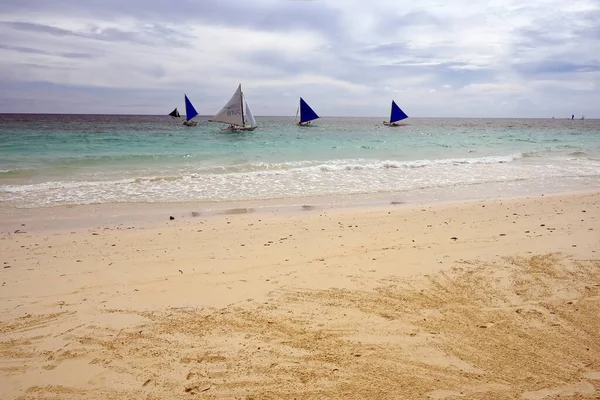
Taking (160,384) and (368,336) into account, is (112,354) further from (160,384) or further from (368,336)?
(368,336)

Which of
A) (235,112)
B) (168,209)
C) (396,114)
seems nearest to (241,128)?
(235,112)

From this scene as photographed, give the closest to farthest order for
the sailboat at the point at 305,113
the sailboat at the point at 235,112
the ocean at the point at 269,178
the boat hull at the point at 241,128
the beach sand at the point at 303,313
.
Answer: the beach sand at the point at 303,313, the ocean at the point at 269,178, the sailboat at the point at 235,112, the boat hull at the point at 241,128, the sailboat at the point at 305,113

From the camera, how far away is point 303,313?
3766 millimetres

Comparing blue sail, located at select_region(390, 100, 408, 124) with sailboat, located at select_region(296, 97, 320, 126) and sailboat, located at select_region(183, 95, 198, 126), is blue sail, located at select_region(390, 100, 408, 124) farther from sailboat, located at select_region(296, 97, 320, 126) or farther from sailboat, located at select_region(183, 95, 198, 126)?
sailboat, located at select_region(183, 95, 198, 126)

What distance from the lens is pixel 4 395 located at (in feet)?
8.92

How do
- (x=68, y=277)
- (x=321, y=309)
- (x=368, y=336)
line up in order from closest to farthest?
1. (x=368, y=336)
2. (x=321, y=309)
3. (x=68, y=277)

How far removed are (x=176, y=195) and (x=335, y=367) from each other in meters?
7.80

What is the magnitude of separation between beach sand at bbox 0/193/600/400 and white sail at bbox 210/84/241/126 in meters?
29.4

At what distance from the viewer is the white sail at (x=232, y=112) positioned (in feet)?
114

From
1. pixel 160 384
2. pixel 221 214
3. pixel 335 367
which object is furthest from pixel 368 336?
pixel 221 214

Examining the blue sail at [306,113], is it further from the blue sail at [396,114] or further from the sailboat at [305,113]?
the blue sail at [396,114]

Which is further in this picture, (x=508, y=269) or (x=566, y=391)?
A: (x=508, y=269)

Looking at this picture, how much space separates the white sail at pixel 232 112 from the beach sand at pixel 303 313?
29.4 metres

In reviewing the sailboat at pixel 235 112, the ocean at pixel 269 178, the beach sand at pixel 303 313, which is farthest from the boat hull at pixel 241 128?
the beach sand at pixel 303 313
